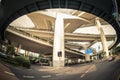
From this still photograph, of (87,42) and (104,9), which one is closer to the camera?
(104,9)

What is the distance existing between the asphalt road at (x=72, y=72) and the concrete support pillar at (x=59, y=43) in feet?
0.17

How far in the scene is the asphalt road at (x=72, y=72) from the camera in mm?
1277

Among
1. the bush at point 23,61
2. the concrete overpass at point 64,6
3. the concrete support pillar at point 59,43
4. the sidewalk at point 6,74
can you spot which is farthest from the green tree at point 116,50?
the sidewalk at point 6,74

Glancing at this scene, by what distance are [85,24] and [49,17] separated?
0.23 m

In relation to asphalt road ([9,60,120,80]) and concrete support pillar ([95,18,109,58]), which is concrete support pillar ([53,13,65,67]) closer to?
asphalt road ([9,60,120,80])

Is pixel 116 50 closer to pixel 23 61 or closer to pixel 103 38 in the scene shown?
pixel 103 38

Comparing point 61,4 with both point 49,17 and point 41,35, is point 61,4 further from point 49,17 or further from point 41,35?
point 41,35

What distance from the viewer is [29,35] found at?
1.29 metres

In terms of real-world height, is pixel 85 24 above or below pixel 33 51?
above

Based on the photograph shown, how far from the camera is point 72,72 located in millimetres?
1293

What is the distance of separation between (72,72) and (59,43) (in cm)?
20

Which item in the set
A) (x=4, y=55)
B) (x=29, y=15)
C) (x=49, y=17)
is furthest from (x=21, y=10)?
(x=4, y=55)

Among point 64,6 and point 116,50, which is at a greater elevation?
point 64,6

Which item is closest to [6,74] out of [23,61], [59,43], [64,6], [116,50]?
[23,61]
